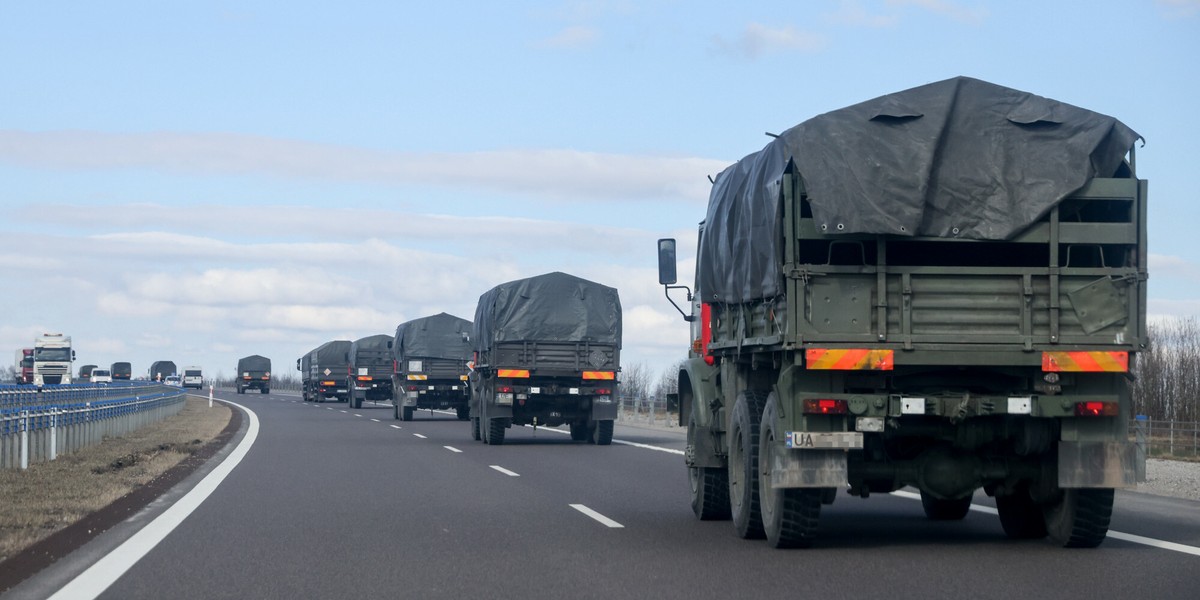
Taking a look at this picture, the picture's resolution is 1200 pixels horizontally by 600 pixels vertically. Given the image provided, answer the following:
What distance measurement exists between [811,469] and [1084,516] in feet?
7.00

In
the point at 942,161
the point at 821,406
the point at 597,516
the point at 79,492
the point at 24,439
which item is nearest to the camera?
the point at 821,406

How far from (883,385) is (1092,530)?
1.92 meters

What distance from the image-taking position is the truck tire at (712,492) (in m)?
13.2

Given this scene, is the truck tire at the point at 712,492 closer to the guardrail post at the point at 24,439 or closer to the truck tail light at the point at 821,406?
the truck tail light at the point at 821,406

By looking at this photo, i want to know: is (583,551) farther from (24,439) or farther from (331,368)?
(331,368)

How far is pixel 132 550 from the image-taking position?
419 inches

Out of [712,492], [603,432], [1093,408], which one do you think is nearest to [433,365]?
[603,432]

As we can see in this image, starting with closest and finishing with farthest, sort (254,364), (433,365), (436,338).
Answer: (433,365) → (436,338) → (254,364)

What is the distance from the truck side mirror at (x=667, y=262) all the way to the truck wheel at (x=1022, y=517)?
4.20 meters

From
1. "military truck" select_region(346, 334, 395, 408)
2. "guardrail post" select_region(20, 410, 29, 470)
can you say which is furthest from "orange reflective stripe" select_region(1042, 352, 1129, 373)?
"military truck" select_region(346, 334, 395, 408)

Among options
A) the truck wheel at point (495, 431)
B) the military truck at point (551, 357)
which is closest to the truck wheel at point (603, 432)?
the military truck at point (551, 357)

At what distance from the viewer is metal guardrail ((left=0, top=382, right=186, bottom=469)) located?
19484mm

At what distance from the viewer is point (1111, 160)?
33.6ft

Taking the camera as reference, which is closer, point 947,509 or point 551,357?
point 947,509
